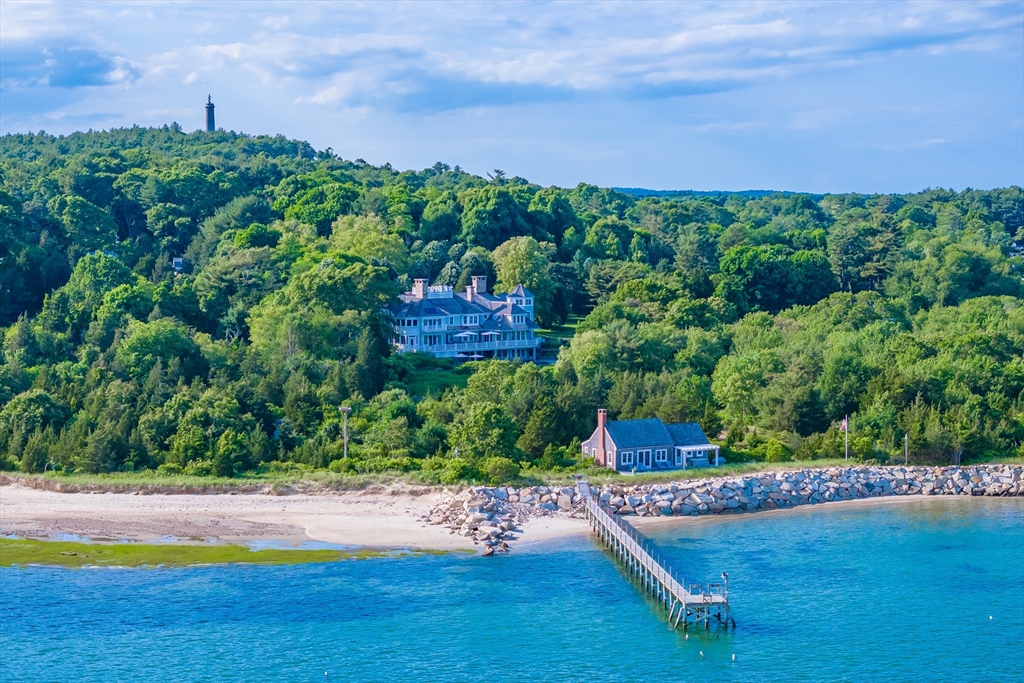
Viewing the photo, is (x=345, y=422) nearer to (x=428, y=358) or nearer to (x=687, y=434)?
(x=687, y=434)

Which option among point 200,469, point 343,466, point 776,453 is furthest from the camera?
point 776,453

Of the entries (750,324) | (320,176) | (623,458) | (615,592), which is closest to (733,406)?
(623,458)

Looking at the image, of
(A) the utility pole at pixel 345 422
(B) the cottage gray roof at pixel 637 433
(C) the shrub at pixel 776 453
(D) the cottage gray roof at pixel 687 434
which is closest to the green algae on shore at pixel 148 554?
(A) the utility pole at pixel 345 422

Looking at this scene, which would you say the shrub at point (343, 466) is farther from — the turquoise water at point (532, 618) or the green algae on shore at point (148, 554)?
the turquoise water at point (532, 618)

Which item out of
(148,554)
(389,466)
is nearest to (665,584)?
(389,466)

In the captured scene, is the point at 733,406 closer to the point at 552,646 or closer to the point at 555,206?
the point at 552,646

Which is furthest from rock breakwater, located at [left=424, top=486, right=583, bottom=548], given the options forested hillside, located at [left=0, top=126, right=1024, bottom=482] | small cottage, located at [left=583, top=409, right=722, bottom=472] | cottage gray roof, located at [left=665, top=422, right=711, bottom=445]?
cottage gray roof, located at [left=665, top=422, right=711, bottom=445]
